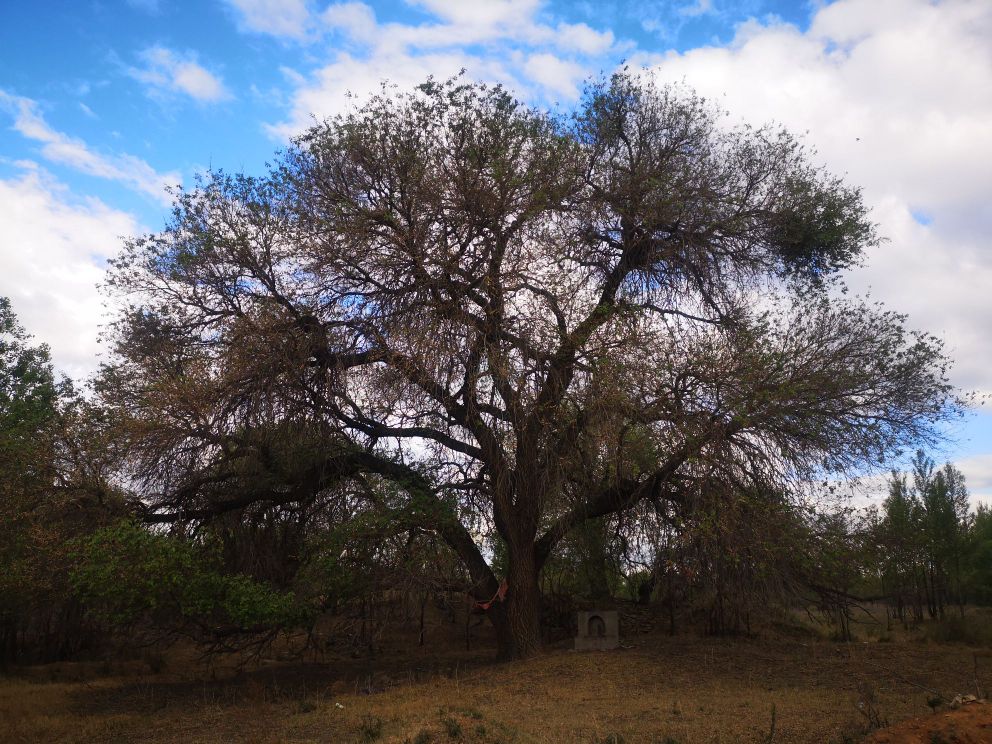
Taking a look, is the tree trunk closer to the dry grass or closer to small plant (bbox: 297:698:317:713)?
the dry grass

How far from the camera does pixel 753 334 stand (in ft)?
45.2

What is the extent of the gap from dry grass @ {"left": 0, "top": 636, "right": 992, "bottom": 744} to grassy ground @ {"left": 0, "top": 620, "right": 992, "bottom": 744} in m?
0.04

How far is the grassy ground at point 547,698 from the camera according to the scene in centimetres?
1030

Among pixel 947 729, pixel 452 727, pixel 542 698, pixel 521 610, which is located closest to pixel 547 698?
pixel 542 698

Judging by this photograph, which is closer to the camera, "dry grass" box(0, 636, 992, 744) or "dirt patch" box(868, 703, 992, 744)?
"dirt patch" box(868, 703, 992, 744)

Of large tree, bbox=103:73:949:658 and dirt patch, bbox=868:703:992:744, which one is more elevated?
large tree, bbox=103:73:949:658

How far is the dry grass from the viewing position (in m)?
10.3

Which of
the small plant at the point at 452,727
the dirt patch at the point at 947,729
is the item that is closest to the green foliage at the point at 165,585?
the small plant at the point at 452,727

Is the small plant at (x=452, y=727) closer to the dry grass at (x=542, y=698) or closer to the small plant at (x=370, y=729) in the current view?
the dry grass at (x=542, y=698)

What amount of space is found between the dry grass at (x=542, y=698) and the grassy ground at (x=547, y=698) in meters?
0.04

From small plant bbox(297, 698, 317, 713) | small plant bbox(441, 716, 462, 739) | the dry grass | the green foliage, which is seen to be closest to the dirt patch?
the dry grass

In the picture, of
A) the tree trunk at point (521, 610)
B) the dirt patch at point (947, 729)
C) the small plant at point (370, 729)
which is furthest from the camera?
the tree trunk at point (521, 610)

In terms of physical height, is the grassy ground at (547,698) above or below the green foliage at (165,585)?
below

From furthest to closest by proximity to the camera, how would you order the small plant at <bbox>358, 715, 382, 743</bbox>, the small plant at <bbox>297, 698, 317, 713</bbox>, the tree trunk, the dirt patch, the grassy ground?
the tree trunk < the small plant at <bbox>297, 698, 317, 713</bbox> < the grassy ground < the small plant at <bbox>358, 715, 382, 743</bbox> < the dirt patch
